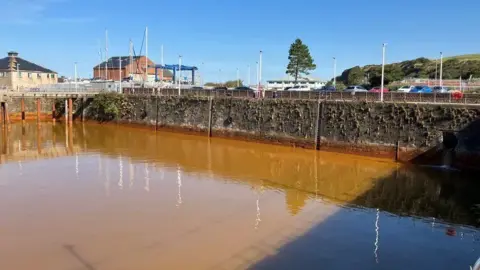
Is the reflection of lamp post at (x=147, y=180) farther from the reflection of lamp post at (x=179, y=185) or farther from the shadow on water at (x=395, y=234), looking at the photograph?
the shadow on water at (x=395, y=234)

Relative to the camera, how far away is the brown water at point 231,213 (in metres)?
11.6

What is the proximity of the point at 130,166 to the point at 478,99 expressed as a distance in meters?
20.5

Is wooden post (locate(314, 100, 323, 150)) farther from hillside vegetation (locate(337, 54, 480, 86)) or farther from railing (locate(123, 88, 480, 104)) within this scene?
A: hillside vegetation (locate(337, 54, 480, 86))

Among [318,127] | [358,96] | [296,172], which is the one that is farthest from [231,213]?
[358,96]

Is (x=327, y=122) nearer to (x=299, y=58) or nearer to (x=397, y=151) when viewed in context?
(x=397, y=151)

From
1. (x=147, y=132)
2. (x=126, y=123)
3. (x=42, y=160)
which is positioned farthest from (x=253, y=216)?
(x=126, y=123)

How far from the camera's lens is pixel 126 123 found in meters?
43.8

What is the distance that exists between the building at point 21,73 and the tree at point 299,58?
131 ft

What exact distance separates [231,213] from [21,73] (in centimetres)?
6040

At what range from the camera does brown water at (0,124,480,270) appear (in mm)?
11562

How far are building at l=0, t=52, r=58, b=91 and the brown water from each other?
4145 centimetres

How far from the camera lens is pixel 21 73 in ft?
214

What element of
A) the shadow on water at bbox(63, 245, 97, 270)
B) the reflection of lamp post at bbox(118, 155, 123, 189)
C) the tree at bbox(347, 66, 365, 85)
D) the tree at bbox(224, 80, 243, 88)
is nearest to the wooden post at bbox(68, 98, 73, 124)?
the reflection of lamp post at bbox(118, 155, 123, 189)

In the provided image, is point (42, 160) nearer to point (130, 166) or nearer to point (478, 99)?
point (130, 166)
